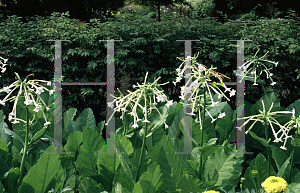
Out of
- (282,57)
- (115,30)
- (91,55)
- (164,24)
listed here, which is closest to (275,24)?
(282,57)

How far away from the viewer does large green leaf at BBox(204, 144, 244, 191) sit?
1524mm

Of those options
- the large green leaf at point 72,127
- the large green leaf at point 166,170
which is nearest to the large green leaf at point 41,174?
the large green leaf at point 166,170

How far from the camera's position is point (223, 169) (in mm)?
1551

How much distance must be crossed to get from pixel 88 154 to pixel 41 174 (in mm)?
343

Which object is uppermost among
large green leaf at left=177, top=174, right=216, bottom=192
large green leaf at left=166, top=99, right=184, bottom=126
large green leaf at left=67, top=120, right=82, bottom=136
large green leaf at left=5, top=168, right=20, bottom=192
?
large green leaf at left=166, top=99, right=184, bottom=126

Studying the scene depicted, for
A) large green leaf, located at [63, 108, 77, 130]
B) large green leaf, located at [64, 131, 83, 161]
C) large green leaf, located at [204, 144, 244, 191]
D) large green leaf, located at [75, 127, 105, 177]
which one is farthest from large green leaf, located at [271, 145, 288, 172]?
large green leaf, located at [63, 108, 77, 130]

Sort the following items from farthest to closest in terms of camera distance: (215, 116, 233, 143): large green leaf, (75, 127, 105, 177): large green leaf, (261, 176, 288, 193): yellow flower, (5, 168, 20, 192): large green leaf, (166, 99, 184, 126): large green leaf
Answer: (166, 99, 184, 126): large green leaf
(215, 116, 233, 143): large green leaf
(75, 127, 105, 177): large green leaf
(5, 168, 20, 192): large green leaf
(261, 176, 288, 193): yellow flower

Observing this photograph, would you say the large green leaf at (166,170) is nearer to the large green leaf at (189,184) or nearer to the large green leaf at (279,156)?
the large green leaf at (189,184)

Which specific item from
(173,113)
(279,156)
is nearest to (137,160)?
(173,113)

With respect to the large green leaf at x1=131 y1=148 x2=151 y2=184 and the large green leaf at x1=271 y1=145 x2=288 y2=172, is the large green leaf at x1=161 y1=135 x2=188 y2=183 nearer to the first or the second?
the large green leaf at x1=131 y1=148 x2=151 y2=184

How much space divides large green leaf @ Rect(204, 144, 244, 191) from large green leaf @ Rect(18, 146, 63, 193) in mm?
830

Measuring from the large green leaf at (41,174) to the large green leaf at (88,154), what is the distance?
268 mm

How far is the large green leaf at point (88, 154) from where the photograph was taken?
1.66 metres

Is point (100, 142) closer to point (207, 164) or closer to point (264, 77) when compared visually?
point (207, 164)
